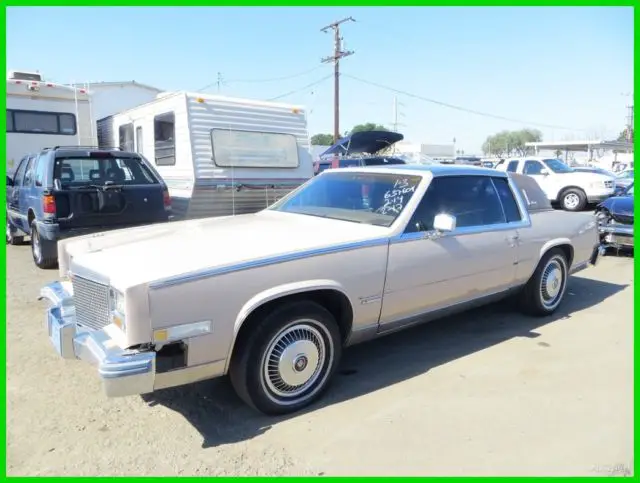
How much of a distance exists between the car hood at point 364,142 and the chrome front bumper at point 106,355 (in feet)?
56.3

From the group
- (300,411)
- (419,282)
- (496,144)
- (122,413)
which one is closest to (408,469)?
(300,411)

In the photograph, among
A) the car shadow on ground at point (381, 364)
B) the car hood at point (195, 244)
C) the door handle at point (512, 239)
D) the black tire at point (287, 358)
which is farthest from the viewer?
the door handle at point (512, 239)

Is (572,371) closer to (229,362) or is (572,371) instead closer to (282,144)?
(229,362)

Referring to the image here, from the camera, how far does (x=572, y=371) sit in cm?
393

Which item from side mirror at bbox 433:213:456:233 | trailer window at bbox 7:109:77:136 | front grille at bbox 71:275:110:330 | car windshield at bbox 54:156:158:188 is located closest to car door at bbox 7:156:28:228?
car windshield at bbox 54:156:158:188

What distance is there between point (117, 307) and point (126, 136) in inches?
328

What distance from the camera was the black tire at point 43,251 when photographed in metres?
6.89

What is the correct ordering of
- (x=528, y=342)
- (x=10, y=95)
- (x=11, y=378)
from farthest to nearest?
(x=10, y=95) → (x=528, y=342) → (x=11, y=378)

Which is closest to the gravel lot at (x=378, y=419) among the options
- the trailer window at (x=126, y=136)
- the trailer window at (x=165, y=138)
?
the trailer window at (x=165, y=138)

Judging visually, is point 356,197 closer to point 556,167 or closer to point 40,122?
point 40,122

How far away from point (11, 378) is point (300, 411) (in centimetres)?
221

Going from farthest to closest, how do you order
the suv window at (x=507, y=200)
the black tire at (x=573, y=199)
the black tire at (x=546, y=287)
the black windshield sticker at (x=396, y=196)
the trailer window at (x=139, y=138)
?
1. the black tire at (x=573, y=199)
2. the trailer window at (x=139, y=138)
3. the black tire at (x=546, y=287)
4. the suv window at (x=507, y=200)
5. the black windshield sticker at (x=396, y=196)

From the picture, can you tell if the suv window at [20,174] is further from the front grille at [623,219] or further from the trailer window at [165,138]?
the front grille at [623,219]

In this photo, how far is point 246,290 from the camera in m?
2.92
